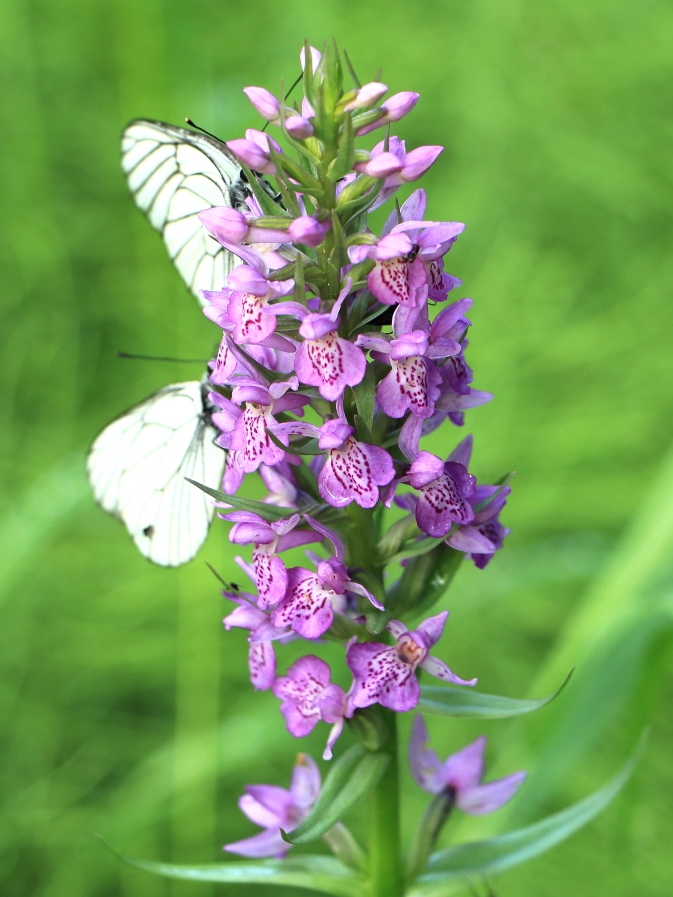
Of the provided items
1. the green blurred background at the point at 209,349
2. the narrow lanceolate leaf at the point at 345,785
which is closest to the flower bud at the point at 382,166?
the narrow lanceolate leaf at the point at 345,785

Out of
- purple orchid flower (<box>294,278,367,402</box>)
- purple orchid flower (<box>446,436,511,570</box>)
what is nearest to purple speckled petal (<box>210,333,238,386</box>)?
purple orchid flower (<box>294,278,367,402</box>)

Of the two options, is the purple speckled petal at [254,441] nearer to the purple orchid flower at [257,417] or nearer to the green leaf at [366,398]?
the purple orchid flower at [257,417]

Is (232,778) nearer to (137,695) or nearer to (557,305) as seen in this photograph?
(137,695)

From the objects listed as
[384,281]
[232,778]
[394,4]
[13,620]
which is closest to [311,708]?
[384,281]

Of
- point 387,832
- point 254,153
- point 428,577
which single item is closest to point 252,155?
point 254,153

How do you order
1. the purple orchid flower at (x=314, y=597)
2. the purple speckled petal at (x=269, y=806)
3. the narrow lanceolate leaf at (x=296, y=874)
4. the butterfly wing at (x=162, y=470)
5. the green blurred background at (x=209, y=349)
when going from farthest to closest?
the green blurred background at (x=209, y=349) → the butterfly wing at (x=162, y=470) → the purple speckled petal at (x=269, y=806) → the narrow lanceolate leaf at (x=296, y=874) → the purple orchid flower at (x=314, y=597)

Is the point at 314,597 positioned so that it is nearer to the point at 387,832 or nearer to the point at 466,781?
the point at 387,832

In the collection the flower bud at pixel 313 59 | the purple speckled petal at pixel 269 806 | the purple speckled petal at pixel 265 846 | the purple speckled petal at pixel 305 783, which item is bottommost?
the purple speckled petal at pixel 265 846
